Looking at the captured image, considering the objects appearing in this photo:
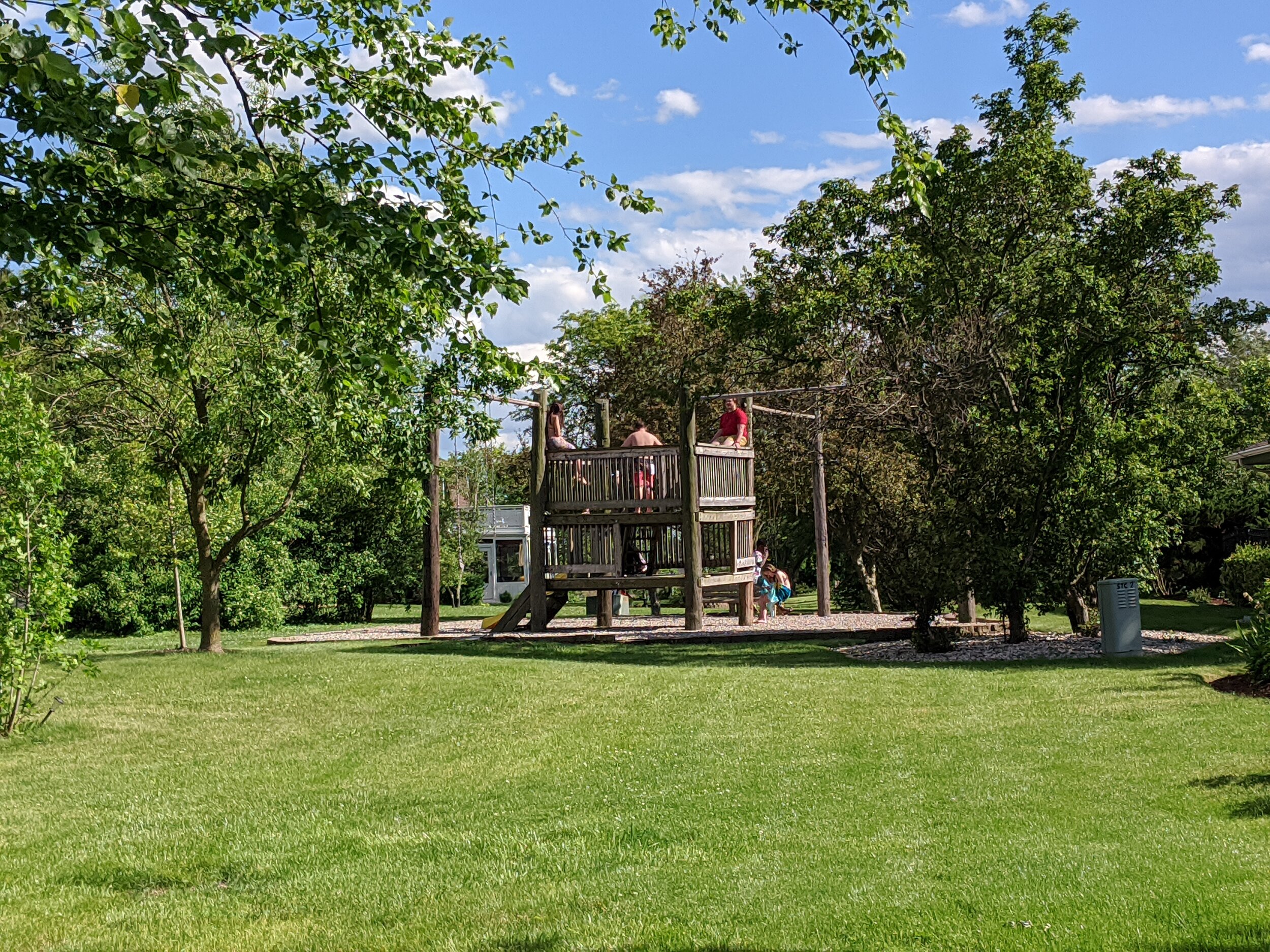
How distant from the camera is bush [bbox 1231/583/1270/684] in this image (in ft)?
40.2

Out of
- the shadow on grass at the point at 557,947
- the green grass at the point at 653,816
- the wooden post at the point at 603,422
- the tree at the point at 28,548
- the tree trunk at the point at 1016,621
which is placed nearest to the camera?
the shadow on grass at the point at 557,947

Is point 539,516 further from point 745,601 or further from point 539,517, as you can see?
point 745,601

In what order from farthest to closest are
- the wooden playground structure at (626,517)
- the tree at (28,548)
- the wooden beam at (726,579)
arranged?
the wooden beam at (726,579), the wooden playground structure at (626,517), the tree at (28,548)

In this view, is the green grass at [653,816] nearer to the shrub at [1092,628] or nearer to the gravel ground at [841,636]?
the gravel ground at [841,636]

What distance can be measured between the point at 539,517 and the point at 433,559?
6.98ft

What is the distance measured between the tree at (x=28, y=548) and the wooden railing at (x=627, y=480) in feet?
38.3

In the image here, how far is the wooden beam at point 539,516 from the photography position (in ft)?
73.5

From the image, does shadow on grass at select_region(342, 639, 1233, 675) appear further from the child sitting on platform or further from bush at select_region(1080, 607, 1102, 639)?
the child sitting on platform

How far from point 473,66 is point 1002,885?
6.48 m

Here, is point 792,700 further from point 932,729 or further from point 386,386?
point 386,386

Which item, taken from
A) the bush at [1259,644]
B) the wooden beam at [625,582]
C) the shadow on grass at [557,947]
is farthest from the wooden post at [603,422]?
the shadow on grass at [557,947]

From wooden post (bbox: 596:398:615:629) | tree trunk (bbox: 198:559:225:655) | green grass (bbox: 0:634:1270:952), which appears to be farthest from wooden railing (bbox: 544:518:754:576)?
green grass (bbox: 0:634:1270:952)

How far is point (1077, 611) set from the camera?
19.4 meters

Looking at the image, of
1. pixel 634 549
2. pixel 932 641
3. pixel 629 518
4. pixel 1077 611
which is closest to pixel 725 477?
pixel 629 518
